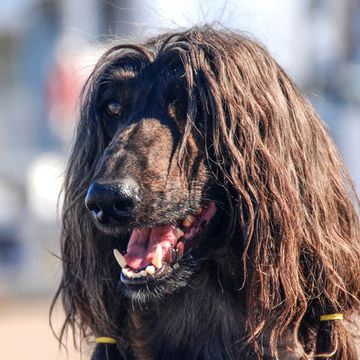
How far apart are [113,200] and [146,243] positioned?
28 centimetres

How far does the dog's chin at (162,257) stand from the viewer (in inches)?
131

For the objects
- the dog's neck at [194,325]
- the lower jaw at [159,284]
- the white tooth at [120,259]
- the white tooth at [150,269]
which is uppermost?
the white tooth at [150,269]

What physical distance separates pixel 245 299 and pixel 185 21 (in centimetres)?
104

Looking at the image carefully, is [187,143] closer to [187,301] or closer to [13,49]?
[187,301]

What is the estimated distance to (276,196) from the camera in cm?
333

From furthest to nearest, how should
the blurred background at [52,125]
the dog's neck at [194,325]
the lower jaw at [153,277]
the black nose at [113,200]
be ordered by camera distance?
the blurred background at [52,125], the dog's neck at [194,325], the lower jaw at [153,277], the black nose at [113,200]

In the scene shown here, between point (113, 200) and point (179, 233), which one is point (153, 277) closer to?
point (179, 233)

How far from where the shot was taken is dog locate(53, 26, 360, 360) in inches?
131

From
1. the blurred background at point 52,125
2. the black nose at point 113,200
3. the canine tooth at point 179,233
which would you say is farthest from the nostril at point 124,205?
the blurred background at point 52,125

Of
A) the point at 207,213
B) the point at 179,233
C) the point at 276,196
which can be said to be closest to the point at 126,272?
the point at 179,233

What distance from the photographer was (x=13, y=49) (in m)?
20.3

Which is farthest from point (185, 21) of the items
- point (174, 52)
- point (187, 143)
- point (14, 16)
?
point (14, 16)

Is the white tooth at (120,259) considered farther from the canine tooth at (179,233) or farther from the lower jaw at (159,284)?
the canine tooth at (179,233)

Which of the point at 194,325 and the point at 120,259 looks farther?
the point at 194,325
